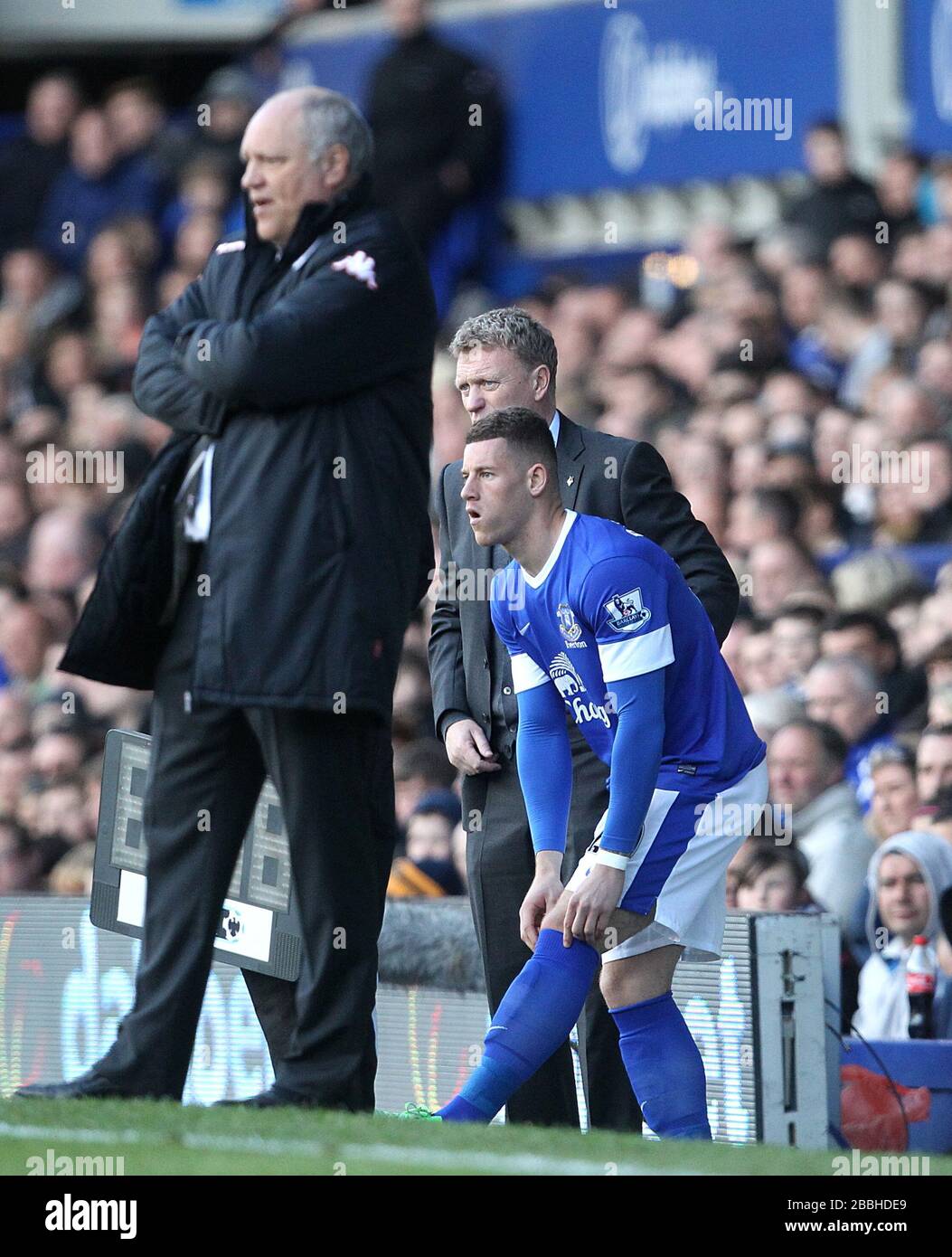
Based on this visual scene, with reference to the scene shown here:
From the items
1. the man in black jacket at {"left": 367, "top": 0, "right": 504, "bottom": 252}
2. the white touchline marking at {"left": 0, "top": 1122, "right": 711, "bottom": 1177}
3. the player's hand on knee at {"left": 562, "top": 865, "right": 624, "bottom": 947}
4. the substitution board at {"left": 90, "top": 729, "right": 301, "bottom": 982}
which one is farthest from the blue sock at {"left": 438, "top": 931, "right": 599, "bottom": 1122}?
the man in black jacket at {"left": 367, "top": 0, "right": 504, "bottom": 252}

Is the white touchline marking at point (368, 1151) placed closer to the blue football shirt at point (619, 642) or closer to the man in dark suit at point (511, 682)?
the blue football shirt at point (619, 642)

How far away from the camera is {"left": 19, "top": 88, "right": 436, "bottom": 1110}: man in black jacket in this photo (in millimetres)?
4379

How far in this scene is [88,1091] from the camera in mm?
4383

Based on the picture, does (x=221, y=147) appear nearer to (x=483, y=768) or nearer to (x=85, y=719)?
(x=85, y=719)

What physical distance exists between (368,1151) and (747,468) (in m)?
5.92

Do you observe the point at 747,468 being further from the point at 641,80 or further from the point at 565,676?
the point at 641,80

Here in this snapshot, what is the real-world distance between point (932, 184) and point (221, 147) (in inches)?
203

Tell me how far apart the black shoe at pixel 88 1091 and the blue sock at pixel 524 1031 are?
1.99 feet

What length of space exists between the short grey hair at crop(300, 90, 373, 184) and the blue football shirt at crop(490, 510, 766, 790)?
84 centimetres

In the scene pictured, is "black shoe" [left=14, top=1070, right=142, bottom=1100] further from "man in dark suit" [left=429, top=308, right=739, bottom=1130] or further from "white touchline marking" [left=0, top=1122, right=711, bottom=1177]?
"man in dark suit" [left=429, top=308, right=739, bottom=1130]

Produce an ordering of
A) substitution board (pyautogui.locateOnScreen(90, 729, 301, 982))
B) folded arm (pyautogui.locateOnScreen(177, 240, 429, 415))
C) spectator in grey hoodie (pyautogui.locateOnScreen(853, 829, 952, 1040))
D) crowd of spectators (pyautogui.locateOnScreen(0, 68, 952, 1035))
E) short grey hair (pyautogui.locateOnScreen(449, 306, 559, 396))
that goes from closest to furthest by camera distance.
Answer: folded arm (pyautogui.locateOnScreen(177, 240, 429, 415)), short grey hair (pyautogui.locateOnScreen(449, 306, 559, 396)), substitution board (pyautogui.locateOnScreen(90, 729, 301, 982)), spectator in grey hoodie (pyautogui.locateOnScreen(853, 829, 952, 1040)), crowd of spectators (pyautogui.locateOnScreen(0, 68, 952, 1035))

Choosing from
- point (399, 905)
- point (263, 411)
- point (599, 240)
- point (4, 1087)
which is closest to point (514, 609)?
point (263, 411)

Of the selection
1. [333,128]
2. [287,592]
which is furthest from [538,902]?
[333,128]

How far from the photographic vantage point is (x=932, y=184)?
1101 cm
